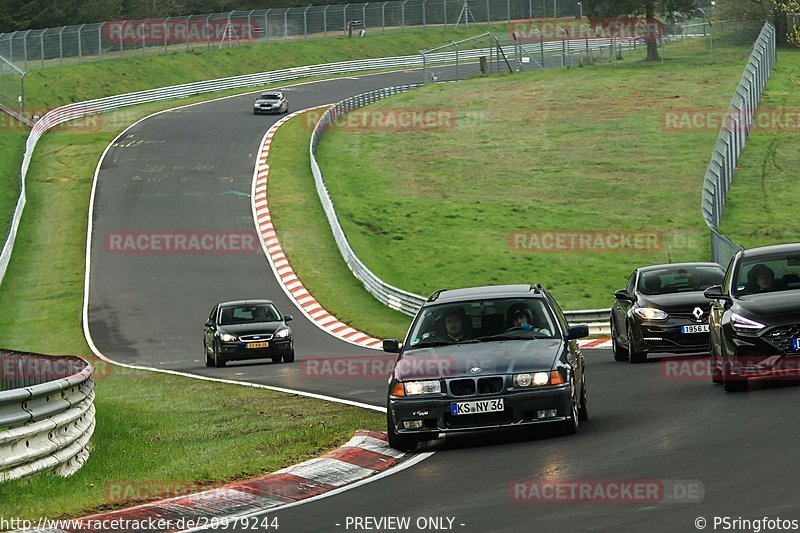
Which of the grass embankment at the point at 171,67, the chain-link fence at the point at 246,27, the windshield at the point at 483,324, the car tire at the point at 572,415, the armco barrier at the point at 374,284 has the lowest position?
the armco barrier at the point at 374,284

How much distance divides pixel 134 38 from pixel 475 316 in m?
78.0

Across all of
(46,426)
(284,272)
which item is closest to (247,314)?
(284,272)

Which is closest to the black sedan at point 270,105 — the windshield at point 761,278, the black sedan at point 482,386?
the windshield at point 761,278

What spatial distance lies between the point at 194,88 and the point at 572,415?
7413 cm

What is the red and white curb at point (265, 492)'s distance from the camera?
9.83m

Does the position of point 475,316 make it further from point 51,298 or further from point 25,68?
point 25,68

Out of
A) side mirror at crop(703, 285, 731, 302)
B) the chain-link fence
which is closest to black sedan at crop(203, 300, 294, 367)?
side mirror at crop(703, 285, 731, 302)

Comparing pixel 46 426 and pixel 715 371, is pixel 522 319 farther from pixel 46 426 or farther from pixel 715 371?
pixel 46 426

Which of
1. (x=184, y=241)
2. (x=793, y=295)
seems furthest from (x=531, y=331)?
(x=184, y=241)

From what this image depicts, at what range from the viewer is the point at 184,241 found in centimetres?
4822

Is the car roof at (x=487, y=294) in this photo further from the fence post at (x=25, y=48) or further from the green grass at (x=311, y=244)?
the fence post at (x=25, y=48)

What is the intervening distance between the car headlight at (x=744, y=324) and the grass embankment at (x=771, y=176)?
2998cm

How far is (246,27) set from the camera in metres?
96.2

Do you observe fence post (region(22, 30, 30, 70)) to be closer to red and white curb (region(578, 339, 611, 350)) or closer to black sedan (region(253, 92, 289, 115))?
black sedan (region(253, 92, 289, 115))
